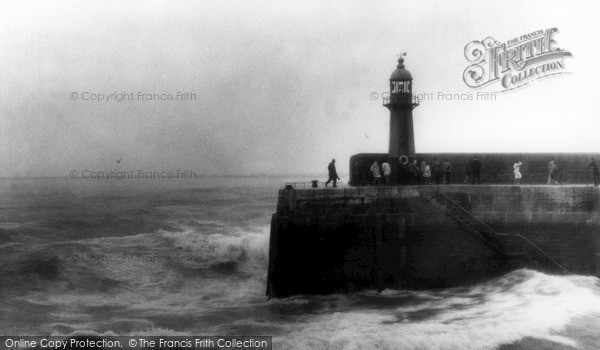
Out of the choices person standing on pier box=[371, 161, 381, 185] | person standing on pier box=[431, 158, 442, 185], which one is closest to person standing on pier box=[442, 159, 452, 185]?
person standing on pier box=[431, 158, 442, 185]

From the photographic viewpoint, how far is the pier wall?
1412 cm

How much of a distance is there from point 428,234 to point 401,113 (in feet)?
15.2

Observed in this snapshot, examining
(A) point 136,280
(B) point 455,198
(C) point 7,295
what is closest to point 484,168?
(B) point 455,198

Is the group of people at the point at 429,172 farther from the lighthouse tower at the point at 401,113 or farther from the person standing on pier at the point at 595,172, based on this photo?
the lighthouse tower at the point at 401,113

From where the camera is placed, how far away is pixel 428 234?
561 inches

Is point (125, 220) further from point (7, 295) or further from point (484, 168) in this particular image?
point (484, 168)

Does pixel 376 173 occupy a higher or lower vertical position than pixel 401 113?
lower

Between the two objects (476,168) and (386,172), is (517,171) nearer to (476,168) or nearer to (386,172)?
(476,168)

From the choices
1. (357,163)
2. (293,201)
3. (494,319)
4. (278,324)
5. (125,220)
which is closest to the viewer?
(494,319)

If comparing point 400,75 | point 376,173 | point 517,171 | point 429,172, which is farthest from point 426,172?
point 400,75

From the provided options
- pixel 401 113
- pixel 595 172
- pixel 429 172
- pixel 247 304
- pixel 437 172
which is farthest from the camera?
pixel 401 113

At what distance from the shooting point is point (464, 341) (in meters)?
9.62

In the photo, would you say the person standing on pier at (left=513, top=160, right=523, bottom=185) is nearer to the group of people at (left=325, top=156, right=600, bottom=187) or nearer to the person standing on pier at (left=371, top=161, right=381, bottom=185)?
the group of people at (left=325, top=156, right=600, bottom=187)

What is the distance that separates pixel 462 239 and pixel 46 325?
31.9 ft
